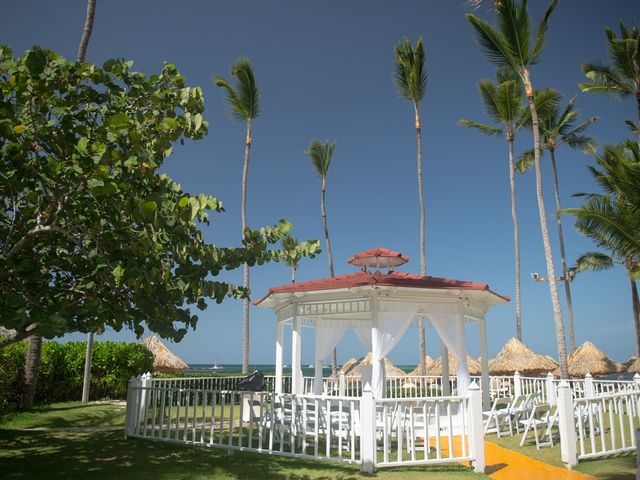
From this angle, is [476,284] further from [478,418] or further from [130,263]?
[130,263]

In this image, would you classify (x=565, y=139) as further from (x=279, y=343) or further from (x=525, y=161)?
(x=279, y=343)

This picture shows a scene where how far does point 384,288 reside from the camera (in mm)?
8922

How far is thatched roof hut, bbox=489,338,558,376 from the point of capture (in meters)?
20.3

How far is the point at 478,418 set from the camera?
6699mm

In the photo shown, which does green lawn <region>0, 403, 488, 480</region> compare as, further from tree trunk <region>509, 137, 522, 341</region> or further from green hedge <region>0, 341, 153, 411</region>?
tree trunk <region>509, 137, 522, 341</region>

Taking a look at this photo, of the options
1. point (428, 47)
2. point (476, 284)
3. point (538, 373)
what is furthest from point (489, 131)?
point (476, 284)

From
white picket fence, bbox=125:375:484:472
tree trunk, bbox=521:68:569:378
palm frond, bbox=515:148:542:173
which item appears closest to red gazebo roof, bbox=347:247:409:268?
white picket fence, bbox=125:375:484:472

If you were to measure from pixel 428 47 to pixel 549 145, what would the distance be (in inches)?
386

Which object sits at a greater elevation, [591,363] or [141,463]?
[591,363]

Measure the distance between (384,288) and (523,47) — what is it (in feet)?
36.8

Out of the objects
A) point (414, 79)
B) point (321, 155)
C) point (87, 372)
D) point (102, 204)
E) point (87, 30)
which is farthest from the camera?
point (321, 155)

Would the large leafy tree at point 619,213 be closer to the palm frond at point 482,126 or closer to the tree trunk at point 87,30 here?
the tree trunk at point 87,30

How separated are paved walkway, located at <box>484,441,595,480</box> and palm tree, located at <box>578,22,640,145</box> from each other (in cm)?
1300

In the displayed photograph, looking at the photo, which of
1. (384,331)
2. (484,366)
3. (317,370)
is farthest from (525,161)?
(384,331)
